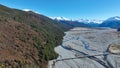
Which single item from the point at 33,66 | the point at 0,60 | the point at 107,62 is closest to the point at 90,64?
the point at 107,62

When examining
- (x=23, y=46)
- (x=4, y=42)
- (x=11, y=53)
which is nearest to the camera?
(x=11, y=53)

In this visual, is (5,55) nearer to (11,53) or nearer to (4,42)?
(11,53)

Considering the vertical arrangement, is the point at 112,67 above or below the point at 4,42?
below

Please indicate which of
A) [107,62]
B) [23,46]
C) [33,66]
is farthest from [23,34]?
[107,62]

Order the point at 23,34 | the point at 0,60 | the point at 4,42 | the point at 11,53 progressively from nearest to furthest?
the point at 0,60 → the point at 11,53 → the point at 4,42 → the point at 23,34

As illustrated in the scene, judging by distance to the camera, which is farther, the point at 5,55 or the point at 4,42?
the point at 4,42

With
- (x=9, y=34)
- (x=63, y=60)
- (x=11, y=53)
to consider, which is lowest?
(x=63, y=60)

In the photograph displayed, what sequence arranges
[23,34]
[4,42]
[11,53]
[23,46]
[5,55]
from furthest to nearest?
1. [23,34]
2. [23,46]
3. [4,42]
4. [11,53]
5. [5,55]

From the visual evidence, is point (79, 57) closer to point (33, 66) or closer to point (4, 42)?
point (33, 66)

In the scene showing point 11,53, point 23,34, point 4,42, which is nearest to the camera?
point 11,53
